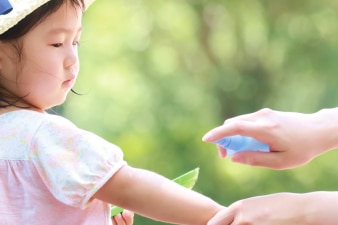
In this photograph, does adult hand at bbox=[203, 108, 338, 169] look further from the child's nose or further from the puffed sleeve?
the child's nose

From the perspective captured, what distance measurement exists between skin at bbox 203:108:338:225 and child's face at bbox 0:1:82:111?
255 millimetres

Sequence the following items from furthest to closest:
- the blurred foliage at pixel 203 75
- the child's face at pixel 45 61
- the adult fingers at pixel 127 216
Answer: the blurred foliage at pixel 203 75 → the adult fingers at pixel 127 216 → the child's face at pixel 45 61

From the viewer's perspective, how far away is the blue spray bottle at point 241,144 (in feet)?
3.26

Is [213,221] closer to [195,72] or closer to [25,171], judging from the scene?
[25,171]

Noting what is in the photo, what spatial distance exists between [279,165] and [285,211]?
58mm

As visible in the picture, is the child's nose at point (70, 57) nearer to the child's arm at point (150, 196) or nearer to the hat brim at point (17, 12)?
the hat brim at point (17, 12)

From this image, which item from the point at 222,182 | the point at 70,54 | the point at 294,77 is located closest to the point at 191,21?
the point at 294,77

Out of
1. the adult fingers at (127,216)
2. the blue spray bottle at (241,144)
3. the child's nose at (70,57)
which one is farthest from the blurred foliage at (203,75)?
the blue spray bottle at (241,144)

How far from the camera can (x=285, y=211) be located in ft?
3.27

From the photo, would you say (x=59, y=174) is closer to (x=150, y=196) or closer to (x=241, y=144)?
(x=150, y=196)

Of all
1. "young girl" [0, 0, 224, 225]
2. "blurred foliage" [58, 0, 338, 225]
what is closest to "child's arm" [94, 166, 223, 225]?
"young girl" [0, 0, 224, 225]

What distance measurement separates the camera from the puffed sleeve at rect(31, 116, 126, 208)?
0.99 m

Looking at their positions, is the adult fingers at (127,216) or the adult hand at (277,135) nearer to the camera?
the adult hand at (277,135)

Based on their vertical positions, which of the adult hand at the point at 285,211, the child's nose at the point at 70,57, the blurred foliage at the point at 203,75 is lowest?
the blurred foliage at the point at 203,75
